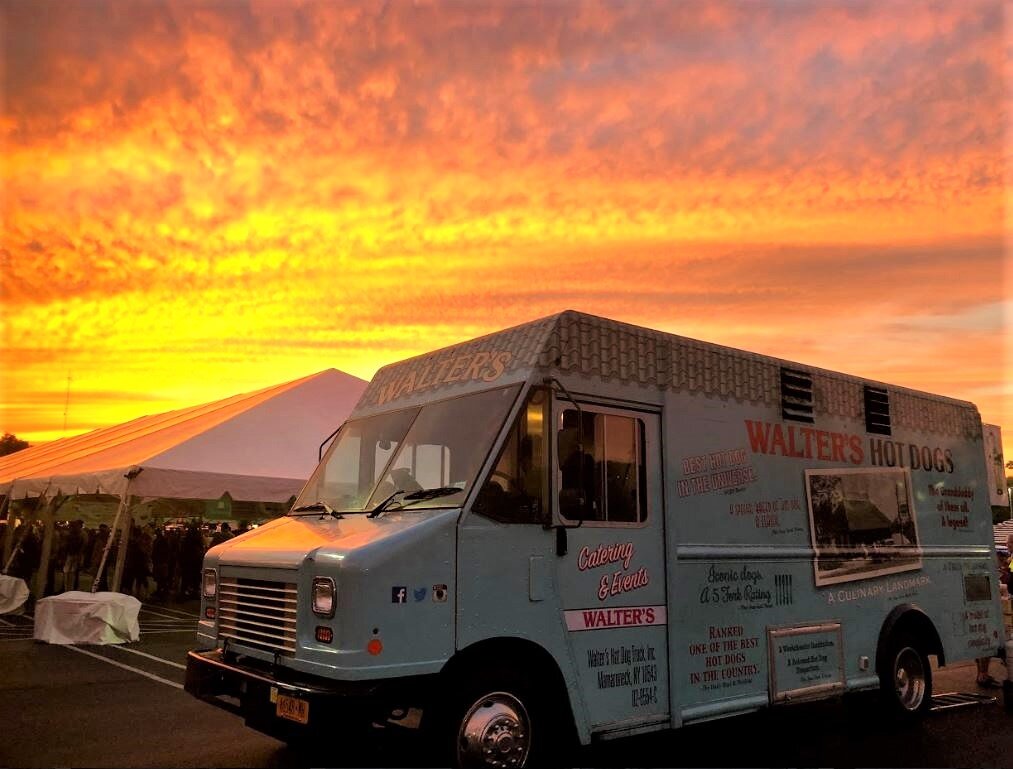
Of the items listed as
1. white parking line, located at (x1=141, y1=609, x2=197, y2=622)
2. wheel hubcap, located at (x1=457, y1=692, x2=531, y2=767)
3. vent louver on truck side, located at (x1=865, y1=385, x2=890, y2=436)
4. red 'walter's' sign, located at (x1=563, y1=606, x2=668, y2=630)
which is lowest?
white parking line, located at (x1=141, y1=609, x2=197, y2=622)

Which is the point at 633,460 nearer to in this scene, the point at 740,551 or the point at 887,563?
the point at 740,551

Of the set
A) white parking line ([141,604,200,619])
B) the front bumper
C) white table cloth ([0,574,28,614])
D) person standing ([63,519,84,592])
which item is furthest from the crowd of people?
the front bumper

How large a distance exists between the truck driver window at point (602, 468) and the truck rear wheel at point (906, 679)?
345 cm

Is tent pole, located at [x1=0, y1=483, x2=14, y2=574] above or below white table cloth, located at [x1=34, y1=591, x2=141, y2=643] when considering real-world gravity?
above

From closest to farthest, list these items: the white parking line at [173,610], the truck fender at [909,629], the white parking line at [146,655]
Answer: the truck fender at [909,629]
the white parking line at [146,655]
the white parking line at [173,610]

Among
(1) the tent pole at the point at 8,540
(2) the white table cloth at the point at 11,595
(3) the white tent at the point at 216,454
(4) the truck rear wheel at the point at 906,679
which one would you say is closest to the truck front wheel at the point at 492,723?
(4) the truck rear wheel at the point at 906,679

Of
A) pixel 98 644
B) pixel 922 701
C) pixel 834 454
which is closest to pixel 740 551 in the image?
pixel 834 454

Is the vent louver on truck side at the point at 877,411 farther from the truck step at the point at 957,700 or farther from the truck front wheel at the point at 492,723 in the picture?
the truck front wheel at the point at 492,723

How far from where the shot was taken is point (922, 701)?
8.17m

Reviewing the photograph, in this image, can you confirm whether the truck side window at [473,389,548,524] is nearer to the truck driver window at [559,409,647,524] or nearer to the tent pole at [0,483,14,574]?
the truck driver window at [559,409,647,524]

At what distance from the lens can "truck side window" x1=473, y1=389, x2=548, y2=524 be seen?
205 inches

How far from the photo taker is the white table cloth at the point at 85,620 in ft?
41.2

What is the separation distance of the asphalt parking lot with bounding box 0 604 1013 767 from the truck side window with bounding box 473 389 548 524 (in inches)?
53.2

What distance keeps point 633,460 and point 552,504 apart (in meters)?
0.87
